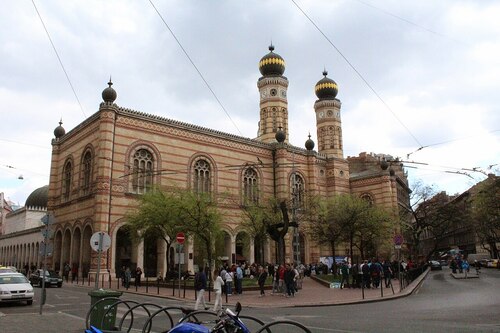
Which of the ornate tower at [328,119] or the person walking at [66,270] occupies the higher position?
the ornate tower at [328,119]

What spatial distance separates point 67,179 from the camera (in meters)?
37.9

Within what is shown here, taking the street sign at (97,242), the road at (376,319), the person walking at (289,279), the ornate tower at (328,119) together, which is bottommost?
the road at (376,319)

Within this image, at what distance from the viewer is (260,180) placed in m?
42.1

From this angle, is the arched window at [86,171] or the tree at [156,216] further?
the arched window at [86,171]

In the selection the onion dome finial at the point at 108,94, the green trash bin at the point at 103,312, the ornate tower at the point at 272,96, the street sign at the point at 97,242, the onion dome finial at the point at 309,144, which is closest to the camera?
the green trash bin at the point at 103,312

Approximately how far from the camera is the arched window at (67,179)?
123 ft

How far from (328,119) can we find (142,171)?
28.8 metres

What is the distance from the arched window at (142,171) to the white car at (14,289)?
16.4 m

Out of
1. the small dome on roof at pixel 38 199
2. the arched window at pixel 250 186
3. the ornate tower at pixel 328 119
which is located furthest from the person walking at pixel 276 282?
the small dome on roof at pixel 38 199

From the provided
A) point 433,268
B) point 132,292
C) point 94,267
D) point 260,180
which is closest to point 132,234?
point 94,267

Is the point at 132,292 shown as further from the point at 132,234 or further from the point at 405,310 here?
the point at 405,310

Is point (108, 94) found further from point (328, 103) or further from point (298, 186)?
point (328, 103)

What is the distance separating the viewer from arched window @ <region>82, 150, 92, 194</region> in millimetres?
34250

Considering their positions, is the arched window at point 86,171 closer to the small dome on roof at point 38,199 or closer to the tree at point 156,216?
the tree at point 156,216
